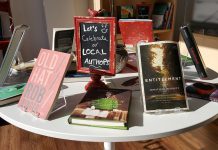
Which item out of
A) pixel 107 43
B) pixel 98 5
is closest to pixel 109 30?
pixel 107 43

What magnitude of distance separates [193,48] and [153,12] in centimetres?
175

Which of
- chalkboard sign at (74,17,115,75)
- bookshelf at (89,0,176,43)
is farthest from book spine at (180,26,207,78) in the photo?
bookshelf at (89,0,176,43)

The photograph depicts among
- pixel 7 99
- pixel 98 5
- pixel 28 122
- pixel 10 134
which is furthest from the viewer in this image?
pixel 98 5

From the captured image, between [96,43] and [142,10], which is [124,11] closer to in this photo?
[142,10]

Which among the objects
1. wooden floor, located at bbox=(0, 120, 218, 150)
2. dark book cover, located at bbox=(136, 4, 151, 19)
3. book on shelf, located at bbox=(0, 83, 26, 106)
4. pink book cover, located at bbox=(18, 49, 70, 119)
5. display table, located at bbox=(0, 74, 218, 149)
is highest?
dark book cover, located at bbox=(136, 4, 151, 19)

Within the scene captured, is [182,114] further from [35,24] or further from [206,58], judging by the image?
[35,24]

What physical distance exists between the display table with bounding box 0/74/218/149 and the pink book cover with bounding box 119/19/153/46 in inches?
19.1

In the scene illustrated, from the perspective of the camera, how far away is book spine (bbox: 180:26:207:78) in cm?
97

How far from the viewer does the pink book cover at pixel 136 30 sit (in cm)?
118

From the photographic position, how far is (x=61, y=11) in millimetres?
2434

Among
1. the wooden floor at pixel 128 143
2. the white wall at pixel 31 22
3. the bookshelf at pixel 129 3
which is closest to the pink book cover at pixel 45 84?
the wooden floor at pixel 128 143

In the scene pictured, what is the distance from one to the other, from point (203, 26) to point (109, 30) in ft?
6.67

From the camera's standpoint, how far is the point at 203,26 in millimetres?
2537

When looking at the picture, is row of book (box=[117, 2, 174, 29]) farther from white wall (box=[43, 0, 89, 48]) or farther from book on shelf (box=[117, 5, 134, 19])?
white wall (box=[43, 0, 89, 48])
